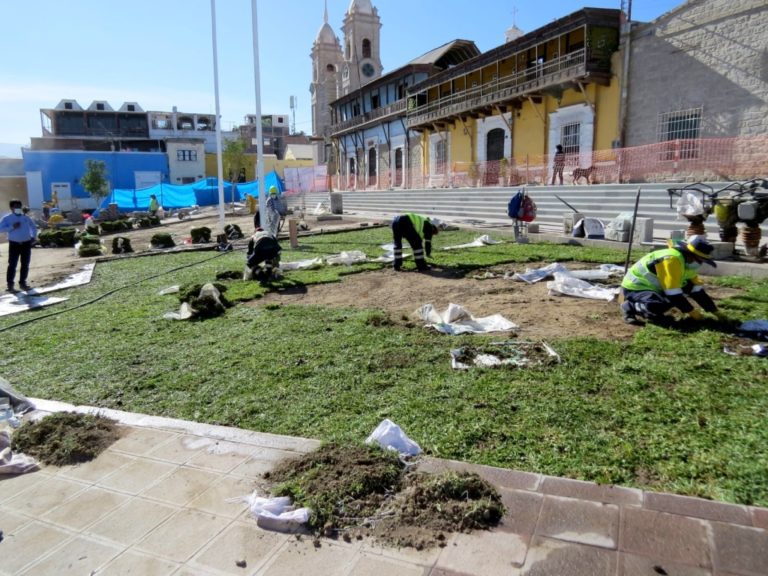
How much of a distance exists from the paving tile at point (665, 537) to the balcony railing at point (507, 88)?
762 inches

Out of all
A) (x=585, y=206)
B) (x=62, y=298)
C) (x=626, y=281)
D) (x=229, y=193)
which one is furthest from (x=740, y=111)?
(x=229, y=193)

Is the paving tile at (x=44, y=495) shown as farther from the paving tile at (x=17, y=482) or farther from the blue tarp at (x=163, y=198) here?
the blue tarp at (x=163, y=198)

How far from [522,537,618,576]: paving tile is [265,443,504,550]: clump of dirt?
0.91 feet

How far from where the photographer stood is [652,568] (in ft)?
7.11

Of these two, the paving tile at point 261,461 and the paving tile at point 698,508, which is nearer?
the paving tile at point 698,508

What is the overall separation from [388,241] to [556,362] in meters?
9.97

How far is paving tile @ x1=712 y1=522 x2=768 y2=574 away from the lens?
213 cm

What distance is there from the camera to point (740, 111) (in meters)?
15.6

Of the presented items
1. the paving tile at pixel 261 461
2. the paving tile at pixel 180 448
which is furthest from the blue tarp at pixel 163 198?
the paving tile at pixel 261 461

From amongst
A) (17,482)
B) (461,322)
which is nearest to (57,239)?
(461,322)

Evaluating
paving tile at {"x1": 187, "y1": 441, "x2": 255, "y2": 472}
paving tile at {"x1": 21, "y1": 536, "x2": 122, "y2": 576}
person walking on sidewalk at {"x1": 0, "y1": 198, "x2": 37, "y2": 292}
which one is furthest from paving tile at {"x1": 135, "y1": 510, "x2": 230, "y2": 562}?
person walking on sidewalk at {"x1": 0, "y1": 198, "x2": 37, "y2": 292}

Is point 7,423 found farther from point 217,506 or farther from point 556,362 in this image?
point 556,362

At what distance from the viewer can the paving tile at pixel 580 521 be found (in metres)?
2.38

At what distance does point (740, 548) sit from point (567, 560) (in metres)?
0.72
